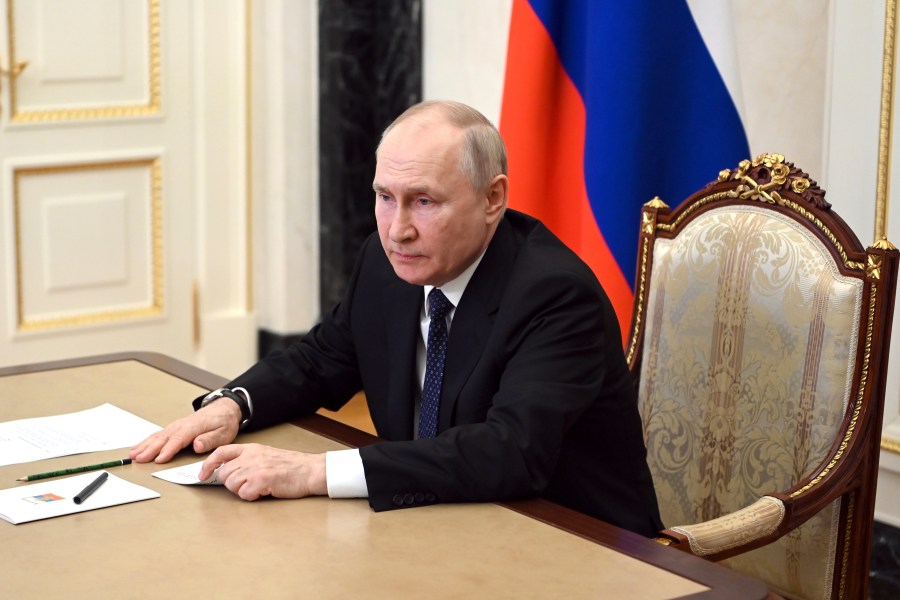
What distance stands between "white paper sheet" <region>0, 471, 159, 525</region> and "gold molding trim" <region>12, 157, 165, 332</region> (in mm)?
2907

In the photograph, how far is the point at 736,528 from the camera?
2033mm

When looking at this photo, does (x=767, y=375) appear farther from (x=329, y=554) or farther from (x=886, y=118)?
(x=886, y=118)

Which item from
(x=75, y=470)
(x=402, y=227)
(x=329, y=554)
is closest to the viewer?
(x=329, y=554)

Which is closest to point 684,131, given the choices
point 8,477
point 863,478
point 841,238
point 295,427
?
point 841,238

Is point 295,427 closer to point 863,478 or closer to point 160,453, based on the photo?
point 160,453

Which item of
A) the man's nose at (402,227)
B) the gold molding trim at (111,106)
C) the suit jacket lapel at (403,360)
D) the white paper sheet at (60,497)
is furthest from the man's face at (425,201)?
the gold molding trim at (111,106)

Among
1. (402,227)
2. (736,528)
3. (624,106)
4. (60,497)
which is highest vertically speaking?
(624,106)

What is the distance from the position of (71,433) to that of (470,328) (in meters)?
0.66

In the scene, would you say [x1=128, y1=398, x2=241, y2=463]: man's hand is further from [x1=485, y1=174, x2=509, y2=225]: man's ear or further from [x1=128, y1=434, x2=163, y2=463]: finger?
[x1=485, y1=174, x2=509, y2=225]: man's ear

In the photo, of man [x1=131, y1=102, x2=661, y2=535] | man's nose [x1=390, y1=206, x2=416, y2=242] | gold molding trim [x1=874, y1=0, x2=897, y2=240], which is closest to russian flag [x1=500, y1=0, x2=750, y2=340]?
gold molding trim [x1=874, y1=0, x2=897, y2=240]

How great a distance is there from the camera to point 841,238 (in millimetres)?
2172

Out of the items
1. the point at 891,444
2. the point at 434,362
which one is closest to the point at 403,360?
the point at 434,362

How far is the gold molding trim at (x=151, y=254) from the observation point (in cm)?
456

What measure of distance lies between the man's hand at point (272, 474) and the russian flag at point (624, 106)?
58.2 inches
